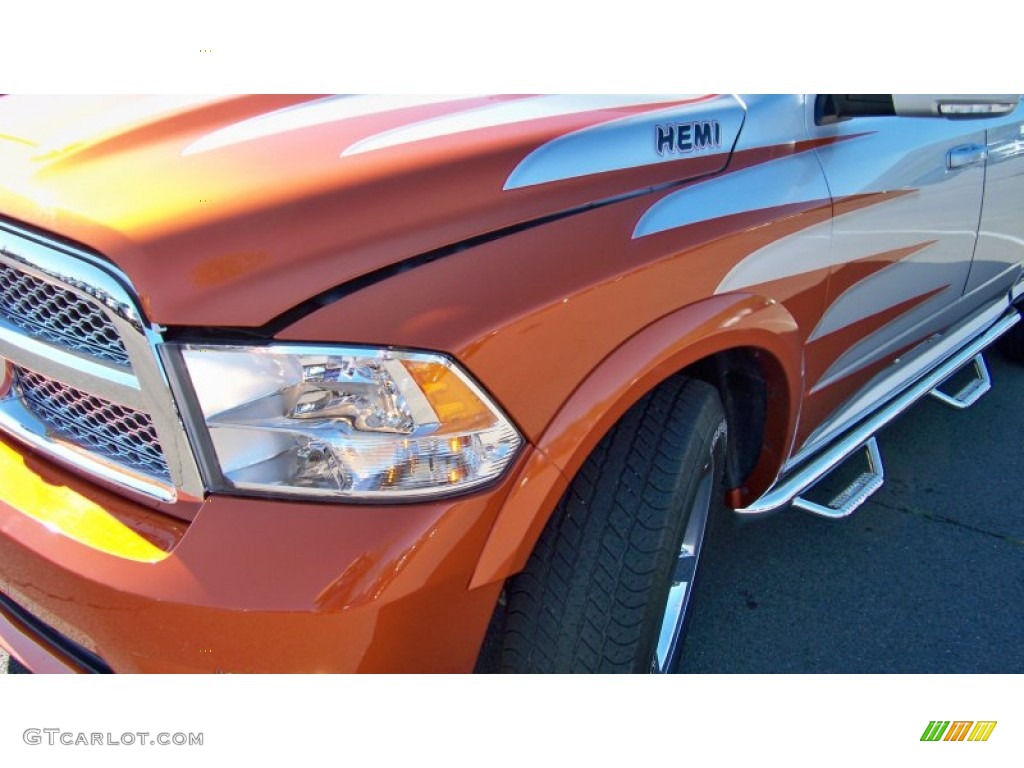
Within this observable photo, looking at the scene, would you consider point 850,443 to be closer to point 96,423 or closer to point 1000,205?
point 1000,205

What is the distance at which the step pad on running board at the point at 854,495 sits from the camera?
100 inches

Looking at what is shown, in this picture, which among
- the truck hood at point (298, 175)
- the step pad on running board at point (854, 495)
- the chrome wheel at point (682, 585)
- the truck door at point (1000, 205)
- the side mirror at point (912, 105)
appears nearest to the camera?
the truck hood at point (298, 175)

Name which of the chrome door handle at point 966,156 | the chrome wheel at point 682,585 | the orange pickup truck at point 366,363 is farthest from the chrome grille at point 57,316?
the chrome door handle at point 966,156

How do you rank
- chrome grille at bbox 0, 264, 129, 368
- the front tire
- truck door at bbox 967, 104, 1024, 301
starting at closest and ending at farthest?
chrome grille at bbox 0, 264, 129, 368 < the front tire < truck door at bbox 967, 104, 1024, 301

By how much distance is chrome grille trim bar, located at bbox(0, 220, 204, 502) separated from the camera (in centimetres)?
131

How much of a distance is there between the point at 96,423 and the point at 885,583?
95.8 inches

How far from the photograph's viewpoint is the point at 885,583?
9.12 ft

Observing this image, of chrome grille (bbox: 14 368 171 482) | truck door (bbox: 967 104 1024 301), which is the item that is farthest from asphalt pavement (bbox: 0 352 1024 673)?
chrome grille (bbox: 14 368 171 482)

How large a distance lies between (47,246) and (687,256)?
47.0 inches

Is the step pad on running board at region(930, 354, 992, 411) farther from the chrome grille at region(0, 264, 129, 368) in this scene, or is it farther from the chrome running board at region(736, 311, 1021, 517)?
the chrome grille at region(0, 264, 129, 368)

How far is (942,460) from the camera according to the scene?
3.59 m

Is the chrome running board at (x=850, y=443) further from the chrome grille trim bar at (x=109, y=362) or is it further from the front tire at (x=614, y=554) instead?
the chrome grille trim bar at (x=109, y=362)

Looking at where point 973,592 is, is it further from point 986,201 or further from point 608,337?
point 608,337

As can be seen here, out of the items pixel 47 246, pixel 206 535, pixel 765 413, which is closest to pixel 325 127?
pixel 47 246
